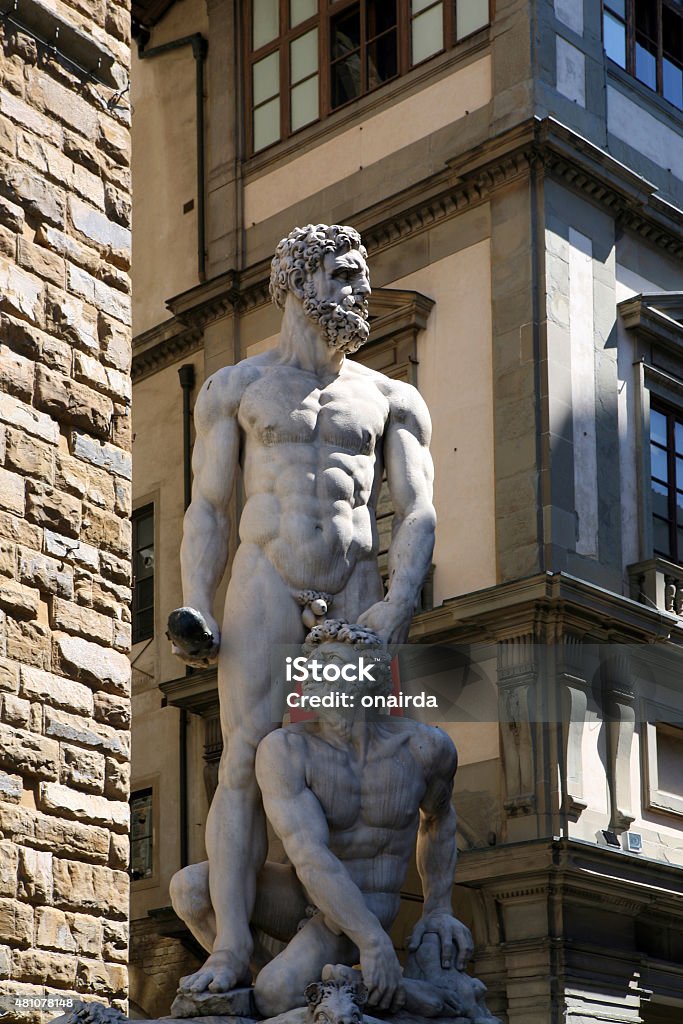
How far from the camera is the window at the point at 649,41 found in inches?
769

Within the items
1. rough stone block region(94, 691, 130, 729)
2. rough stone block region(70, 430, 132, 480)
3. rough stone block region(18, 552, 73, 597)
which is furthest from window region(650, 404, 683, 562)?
rough stone block region(18, 552, 73, 597)

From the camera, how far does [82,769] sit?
942 centimetres

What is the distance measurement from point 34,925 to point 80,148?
3.93m

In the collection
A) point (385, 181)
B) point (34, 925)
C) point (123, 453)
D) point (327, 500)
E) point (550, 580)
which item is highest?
point (385, 181)

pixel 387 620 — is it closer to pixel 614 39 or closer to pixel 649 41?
→ pixel 614 39

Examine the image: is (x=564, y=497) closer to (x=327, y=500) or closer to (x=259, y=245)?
(x=259, y=245)

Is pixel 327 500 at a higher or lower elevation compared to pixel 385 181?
lower

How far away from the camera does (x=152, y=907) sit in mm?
19938

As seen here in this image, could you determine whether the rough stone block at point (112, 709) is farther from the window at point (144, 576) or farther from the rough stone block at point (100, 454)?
the window at point (144, 576)

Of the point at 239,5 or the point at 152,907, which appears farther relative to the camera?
the point at 239,5

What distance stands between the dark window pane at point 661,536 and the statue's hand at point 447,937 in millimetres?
11961

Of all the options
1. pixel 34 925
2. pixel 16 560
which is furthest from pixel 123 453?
pixel 34 925

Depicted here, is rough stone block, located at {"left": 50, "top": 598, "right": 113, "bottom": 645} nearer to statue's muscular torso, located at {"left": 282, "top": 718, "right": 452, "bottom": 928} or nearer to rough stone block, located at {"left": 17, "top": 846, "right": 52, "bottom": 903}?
rough stone block, located at {"left": 17, "top": 846, "right": 52, "bottom": 903}

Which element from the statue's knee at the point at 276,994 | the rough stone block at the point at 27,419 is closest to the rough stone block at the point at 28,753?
the rough stone block at the point at 27,419
